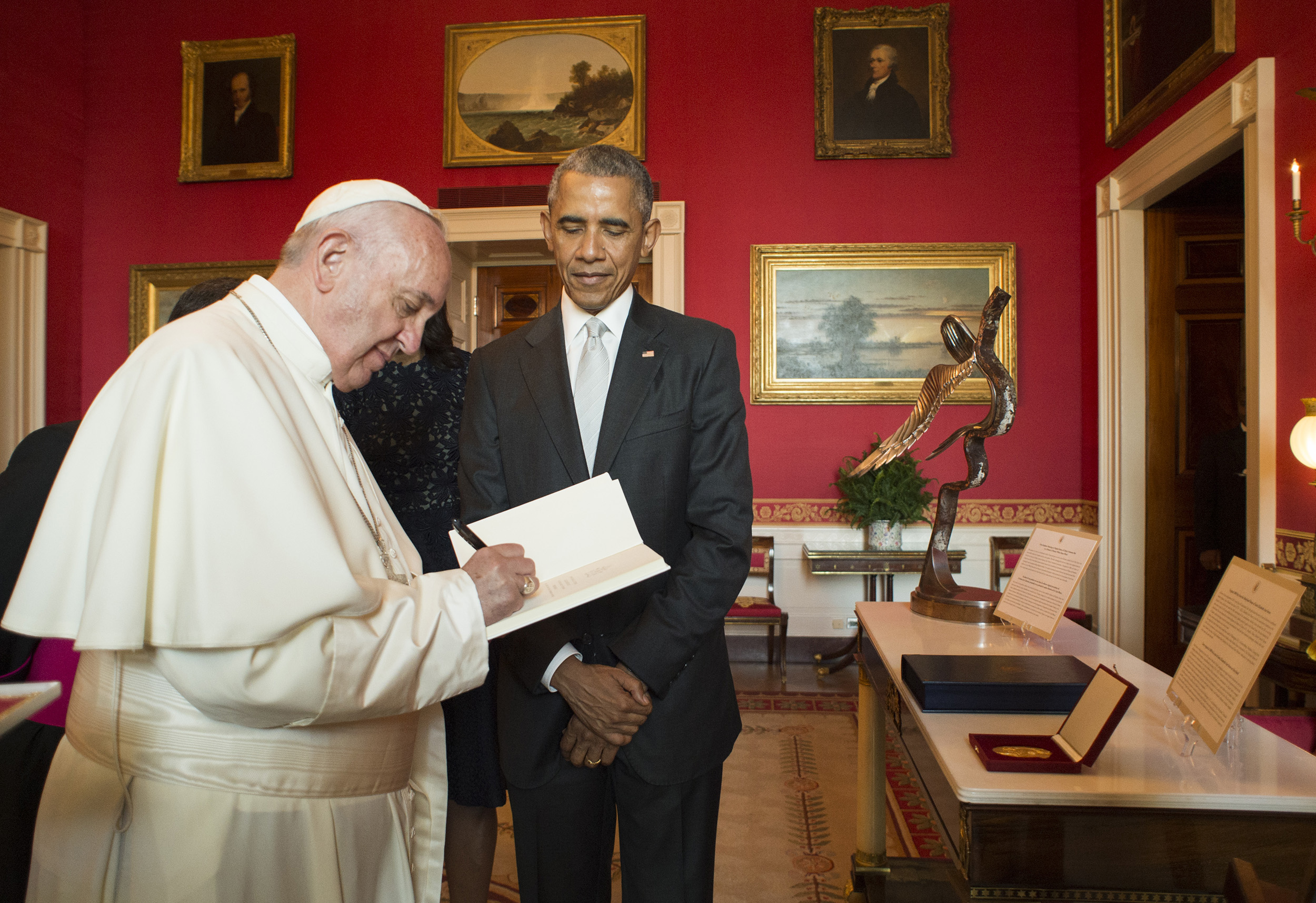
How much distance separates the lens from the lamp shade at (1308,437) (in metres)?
3.17

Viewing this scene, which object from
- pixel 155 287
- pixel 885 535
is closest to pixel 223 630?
pixel 885 535

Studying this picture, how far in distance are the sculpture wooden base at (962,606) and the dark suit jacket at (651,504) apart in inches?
33.7

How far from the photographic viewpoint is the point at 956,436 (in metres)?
2.48

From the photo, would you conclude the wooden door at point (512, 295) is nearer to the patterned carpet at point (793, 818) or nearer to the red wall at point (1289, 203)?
the patterned carpet at point (793, 818)

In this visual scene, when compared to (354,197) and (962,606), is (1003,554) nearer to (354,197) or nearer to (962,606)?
(962,606)

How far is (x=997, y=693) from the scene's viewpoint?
1.58 meters

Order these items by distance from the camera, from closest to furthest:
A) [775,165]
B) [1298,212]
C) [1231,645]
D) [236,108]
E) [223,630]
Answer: [223,630]
[1231,645]
[1298,212]
[775,165]
[236,108]

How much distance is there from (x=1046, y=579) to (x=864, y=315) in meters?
4.43

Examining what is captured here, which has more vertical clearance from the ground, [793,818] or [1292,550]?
[1292,550]

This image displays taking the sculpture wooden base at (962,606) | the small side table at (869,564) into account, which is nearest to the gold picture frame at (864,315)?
the small side table at (869,564)

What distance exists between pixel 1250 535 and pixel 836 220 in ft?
11.6

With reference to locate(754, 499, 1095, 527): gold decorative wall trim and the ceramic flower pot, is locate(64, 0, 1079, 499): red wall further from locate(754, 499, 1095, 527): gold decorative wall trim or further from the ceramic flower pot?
the ceramic flower pot

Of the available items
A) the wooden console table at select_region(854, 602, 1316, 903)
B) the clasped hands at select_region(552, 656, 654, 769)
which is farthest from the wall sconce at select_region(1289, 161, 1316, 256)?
the clasped hands at select_region(552, 656, 654, 769)

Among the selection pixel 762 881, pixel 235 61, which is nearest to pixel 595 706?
pixel 762 881
